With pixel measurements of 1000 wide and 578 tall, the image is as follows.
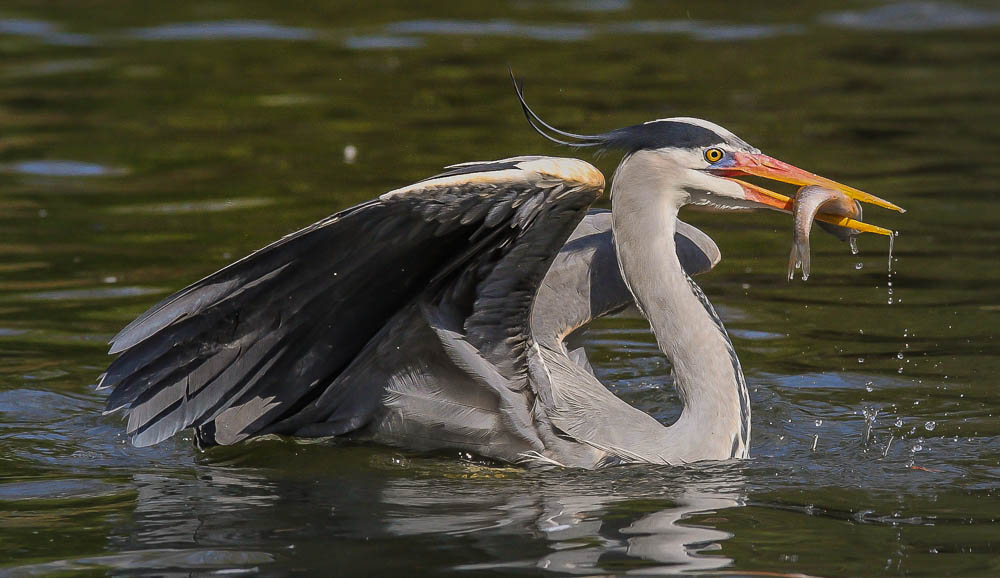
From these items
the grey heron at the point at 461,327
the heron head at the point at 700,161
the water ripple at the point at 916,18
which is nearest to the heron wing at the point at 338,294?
the grey heron at the point at 461,327

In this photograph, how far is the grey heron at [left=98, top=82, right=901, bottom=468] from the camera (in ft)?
17.8

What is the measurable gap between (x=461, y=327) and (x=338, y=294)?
51 centimetres

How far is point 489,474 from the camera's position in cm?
611

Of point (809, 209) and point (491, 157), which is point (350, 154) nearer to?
point (491, 157)

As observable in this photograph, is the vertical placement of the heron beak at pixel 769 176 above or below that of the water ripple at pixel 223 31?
below

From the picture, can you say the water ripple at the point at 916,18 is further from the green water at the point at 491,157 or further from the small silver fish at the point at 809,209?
the small silver fish at the point at 809,209

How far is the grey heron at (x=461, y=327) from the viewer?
5.42 metres

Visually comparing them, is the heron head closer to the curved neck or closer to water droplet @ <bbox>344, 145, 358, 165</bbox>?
the curved neck

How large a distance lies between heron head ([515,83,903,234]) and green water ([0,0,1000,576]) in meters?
1.09

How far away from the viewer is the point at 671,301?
6320 millimetres

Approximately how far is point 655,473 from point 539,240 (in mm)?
1151

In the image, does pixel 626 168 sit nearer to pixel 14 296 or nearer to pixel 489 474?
pixel 489 474

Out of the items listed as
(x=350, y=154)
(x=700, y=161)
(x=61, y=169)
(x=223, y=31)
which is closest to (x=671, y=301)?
(x=700, y=161)

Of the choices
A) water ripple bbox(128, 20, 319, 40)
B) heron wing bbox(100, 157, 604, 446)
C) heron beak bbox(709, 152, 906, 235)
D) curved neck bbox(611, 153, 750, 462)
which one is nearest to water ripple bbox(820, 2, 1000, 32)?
water ripple bbox(128, 20, 319, 40)
